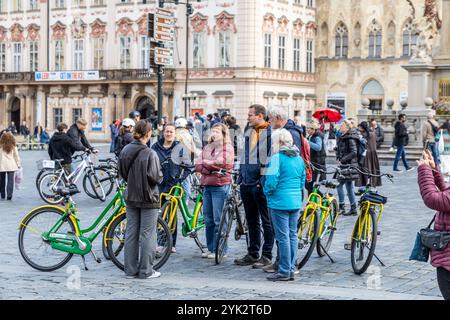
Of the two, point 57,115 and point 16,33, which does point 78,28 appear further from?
point 57,115

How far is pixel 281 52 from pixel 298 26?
8.10 ft

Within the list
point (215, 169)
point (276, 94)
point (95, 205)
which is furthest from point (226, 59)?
point (215, 169)

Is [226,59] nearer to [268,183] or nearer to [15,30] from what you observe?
[15,30]

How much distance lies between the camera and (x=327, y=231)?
468 inches

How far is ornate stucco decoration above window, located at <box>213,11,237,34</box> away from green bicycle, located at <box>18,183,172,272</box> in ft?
136

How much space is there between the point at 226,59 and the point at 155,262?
4201 centimetres

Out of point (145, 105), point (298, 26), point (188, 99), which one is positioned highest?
point (298, 26)

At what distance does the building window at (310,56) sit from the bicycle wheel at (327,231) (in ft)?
146

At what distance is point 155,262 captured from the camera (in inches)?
427

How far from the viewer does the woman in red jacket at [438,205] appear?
264 inches

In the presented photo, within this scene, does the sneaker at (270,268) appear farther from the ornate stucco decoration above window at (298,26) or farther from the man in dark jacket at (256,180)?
the ornate stucco decoration above window at (298,26)

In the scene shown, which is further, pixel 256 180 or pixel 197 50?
pixel 197 50

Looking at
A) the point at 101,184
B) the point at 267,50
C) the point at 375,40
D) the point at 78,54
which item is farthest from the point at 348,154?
the point at 78,54

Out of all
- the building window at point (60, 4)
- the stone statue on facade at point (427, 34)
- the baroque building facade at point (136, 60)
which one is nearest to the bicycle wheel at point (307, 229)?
the stone statue on facade at point (427, 34)
